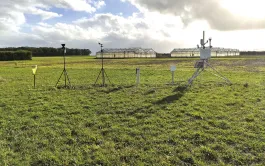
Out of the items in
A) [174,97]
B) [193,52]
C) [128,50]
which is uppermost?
[128,50]

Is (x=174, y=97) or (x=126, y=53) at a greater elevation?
(x=126, y=53)

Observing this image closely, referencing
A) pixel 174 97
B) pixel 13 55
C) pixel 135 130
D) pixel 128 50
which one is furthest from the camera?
pixel 128 50

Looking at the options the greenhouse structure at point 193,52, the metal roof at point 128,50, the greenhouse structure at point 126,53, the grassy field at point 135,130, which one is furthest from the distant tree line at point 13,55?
the grassy field at point 135,130

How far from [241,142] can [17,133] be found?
501cm

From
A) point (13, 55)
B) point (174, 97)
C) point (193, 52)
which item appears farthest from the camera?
point (193, 52)

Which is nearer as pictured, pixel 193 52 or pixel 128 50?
pixel 193 52

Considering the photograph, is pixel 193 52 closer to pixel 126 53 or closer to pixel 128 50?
pixel 128 50

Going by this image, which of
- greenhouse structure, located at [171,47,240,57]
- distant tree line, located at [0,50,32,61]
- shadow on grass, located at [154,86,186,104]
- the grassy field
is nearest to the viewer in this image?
the grassy field

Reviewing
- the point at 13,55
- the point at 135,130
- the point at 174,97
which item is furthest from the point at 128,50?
the point at 135,130

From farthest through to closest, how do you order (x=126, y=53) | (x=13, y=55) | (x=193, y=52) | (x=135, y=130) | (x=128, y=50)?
(x=128, y=50) → (x=193, y=52) → (x=126, y=53) → (x=13, y=55) → (x=135, y=130)

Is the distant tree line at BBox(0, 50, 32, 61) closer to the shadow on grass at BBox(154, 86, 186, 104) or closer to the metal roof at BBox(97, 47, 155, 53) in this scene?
the metal roof at BBox(97, 47, 155, 53)

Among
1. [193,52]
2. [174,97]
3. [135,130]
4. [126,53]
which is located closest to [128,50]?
[126,53]

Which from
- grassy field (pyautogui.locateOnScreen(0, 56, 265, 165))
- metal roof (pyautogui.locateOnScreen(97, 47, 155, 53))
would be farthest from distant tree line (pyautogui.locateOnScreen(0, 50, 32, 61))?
grassy field (pyautogui.locateOnScreen(0, 56, 265, 165))

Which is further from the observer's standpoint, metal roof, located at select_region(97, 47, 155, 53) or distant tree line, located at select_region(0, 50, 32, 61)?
metal roof, located at select_region(97, 47, 155, 53)
